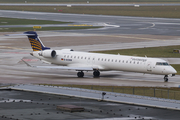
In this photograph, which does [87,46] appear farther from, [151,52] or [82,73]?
[82,73]

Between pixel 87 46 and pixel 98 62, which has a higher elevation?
pixel 87 46

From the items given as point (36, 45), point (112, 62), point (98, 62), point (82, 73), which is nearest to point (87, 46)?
point (36, 45)

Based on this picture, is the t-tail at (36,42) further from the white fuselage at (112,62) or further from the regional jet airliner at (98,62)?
the white fuselage at (112,62)

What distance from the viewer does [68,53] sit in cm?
6012

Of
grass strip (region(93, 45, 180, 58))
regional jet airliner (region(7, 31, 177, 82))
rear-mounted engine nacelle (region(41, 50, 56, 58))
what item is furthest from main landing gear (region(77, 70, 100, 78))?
grass strip (region(93, 45, 180, 58))

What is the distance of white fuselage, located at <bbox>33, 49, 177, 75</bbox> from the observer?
52.9m

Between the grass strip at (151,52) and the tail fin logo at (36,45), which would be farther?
the grass strip at (151,52)

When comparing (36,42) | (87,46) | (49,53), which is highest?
(36,42)

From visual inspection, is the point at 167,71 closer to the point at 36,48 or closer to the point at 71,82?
the point at 71,82

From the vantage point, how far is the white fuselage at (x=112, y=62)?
52938 mm

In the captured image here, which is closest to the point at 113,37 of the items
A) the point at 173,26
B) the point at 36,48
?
the point at 173,26

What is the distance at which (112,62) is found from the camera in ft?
182

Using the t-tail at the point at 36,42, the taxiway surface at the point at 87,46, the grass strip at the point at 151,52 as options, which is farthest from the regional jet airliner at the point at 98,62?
the grass strip at the point at 151,52

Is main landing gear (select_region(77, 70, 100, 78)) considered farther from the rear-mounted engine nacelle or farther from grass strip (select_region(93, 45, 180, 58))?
grass strip (select_region(93, 45, 180, 58))
